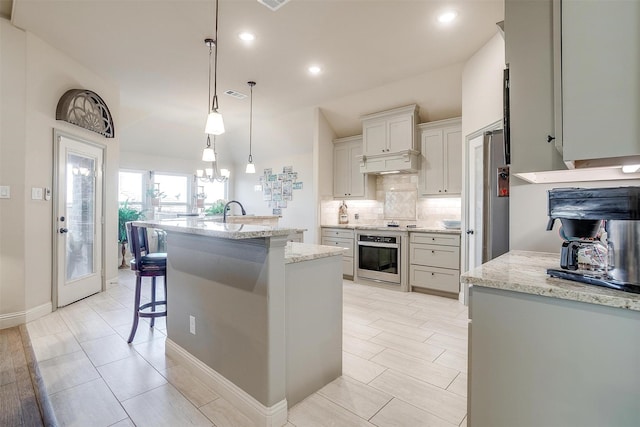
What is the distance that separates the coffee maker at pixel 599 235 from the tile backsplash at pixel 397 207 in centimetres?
353

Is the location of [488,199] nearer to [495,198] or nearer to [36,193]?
[495,198]

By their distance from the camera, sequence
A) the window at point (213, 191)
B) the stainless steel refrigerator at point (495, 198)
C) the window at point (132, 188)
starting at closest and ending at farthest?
the stainless steel refrigerator at point (495, 198)
the window at point (132, 188)
the window at point (213, 191)

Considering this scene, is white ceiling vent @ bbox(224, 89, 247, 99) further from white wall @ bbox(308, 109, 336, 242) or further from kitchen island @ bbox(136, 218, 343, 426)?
kitchen island @ bbox(136, 218, 343, 426)

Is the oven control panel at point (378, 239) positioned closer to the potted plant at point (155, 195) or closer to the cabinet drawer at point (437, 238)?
the cabinet drawer at point (437, 238)

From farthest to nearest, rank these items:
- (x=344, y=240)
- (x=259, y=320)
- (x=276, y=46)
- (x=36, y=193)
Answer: (x=344, y=240)
(x=276, y=46)
(x=36, y=193)
(x=259, y=320)

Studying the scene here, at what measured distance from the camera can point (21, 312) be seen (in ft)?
10.5

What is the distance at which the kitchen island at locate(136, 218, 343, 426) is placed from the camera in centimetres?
174

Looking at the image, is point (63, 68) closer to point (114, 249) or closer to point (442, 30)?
point (114, 249)

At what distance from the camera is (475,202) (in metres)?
3.71

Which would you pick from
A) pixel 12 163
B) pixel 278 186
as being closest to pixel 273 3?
pixel 12 163

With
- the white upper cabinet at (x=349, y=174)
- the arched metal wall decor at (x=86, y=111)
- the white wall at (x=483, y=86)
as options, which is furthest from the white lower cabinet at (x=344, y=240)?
the arched metal wall decor at (x=86, y=111)

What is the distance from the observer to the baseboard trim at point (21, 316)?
309 centimetres

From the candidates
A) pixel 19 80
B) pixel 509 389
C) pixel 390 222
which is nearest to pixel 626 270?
pixel 509 389

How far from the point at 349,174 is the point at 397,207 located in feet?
3.50
